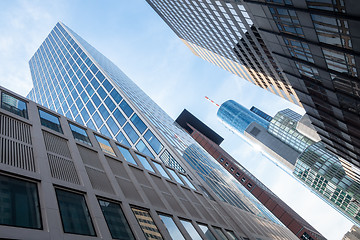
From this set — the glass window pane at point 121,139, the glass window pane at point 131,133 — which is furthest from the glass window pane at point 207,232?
the glass window pane at point 121,139

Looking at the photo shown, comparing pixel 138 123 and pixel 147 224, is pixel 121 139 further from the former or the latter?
pixel 147 224

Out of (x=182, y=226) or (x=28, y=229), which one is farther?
(x=182, y=226)

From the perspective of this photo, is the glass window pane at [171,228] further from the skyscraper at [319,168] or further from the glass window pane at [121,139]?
the skyscraper at [319,168]

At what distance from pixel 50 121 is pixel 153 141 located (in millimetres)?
22801

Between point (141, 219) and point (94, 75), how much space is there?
53838 mm

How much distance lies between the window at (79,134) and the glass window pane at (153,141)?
1918cm

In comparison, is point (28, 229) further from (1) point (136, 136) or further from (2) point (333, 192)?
(2) point (333, 192)

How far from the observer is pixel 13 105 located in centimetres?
1709

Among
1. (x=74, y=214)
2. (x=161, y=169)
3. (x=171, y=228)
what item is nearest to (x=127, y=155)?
(x=161, y=169)

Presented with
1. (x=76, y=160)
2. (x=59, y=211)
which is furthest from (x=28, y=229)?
(x=76, y=160)

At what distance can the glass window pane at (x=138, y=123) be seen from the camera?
4312 centimetres

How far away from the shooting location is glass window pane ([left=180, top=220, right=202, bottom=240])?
1953 cm

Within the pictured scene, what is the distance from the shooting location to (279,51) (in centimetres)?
2820

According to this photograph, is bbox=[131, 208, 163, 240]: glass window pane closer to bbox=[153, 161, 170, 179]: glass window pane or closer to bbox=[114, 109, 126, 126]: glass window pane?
bbox=[153, 161, 170, 179]: glass window pane
